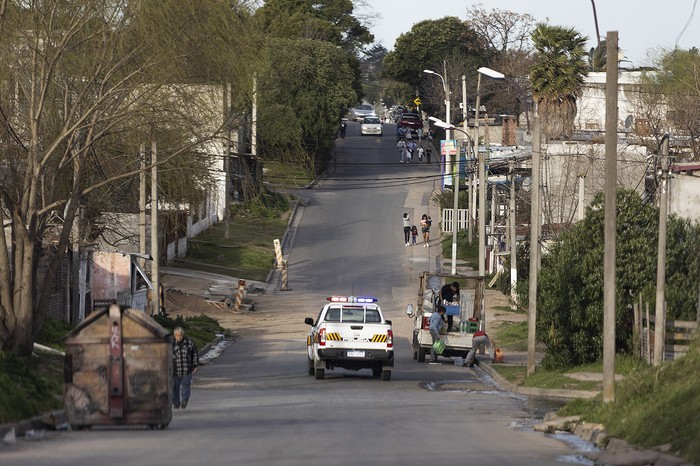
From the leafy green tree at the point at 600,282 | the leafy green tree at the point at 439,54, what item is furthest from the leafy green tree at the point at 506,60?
the leafy green tree at the point at 600,282

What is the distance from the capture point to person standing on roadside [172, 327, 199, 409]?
20250 millimetres

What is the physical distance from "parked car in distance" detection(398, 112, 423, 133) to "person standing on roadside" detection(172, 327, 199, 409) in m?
82.6

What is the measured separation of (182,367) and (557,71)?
131 feet

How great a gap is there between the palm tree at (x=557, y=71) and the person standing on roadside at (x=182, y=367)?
38187 millimetres

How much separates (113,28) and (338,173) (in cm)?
6903

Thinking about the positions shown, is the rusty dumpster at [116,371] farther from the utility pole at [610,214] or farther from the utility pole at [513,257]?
the utility pole at [513,257]

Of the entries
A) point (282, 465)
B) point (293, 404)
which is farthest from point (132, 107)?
point (282, 465)

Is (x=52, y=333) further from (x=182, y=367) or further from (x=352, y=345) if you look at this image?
(x=182, y=367)

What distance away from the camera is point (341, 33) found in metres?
104

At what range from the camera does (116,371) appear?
16.6m

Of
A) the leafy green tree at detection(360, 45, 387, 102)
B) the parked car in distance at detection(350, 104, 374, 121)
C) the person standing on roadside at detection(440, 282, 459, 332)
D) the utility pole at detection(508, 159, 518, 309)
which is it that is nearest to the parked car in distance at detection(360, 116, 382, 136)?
the parked car in distance at detection(350, 104, 374, 121)

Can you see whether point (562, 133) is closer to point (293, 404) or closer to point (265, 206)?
point (265, 206)

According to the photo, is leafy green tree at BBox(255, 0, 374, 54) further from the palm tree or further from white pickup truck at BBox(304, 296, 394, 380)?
white pickup truck at BBox(304, 296, 394, 380)

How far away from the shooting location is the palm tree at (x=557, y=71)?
56.2 metres
